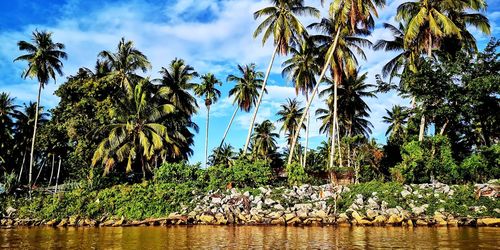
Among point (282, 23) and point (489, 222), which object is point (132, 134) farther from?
point (489, 222)

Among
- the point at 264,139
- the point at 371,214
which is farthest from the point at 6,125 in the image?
the point at 371,214

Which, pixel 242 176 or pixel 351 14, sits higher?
pixel 351 14

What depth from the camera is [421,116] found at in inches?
1039

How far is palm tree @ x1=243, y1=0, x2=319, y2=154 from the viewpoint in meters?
29.1

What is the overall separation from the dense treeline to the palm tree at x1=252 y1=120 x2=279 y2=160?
1520cm

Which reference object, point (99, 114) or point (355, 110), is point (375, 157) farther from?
point (99, 114)

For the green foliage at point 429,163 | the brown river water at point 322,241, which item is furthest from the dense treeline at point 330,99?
the brown river water at point 322,241

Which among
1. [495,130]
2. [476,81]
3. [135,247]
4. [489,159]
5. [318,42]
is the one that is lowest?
[135,247]

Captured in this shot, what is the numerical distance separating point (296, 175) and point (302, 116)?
4.86m

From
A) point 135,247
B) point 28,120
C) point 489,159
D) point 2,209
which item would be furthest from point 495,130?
point 28,120

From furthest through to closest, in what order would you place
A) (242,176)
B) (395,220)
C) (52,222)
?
(52,222), (242,176), (395,220)

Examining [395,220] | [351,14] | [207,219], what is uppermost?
[351,14]

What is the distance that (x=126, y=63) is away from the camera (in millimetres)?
35656

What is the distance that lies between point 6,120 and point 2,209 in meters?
17.7
